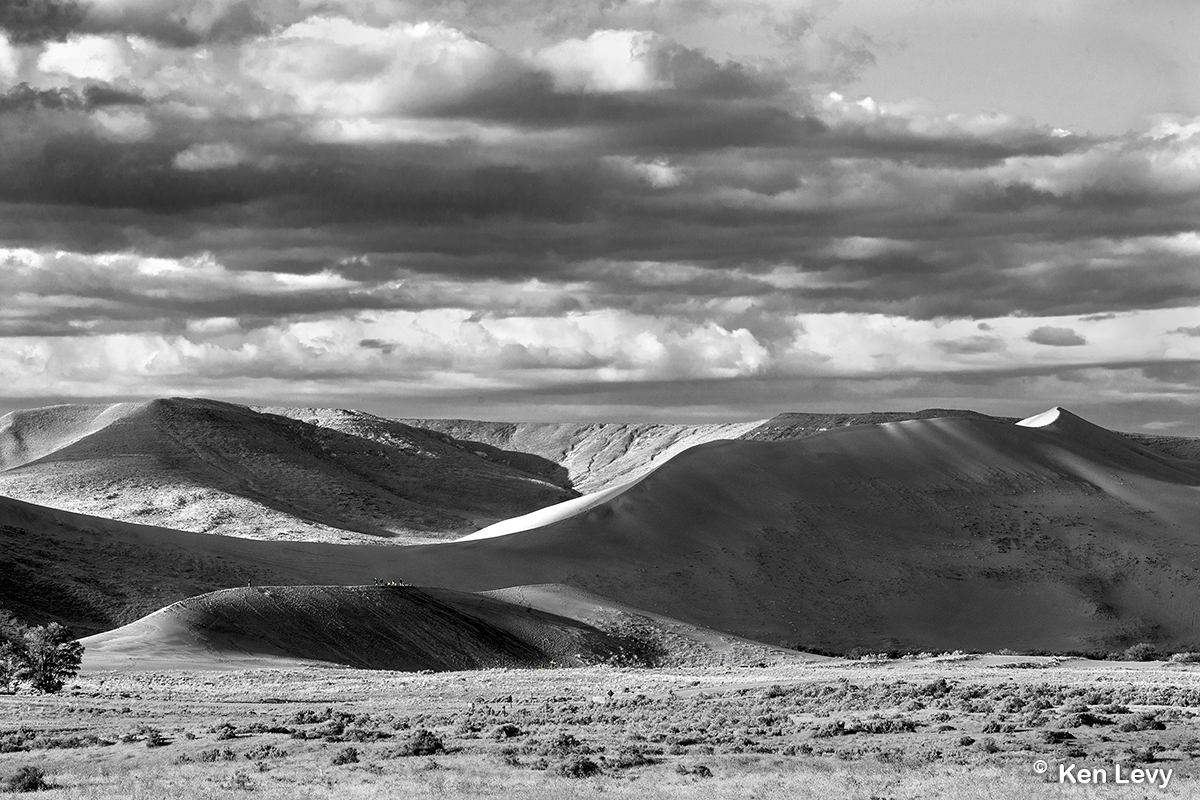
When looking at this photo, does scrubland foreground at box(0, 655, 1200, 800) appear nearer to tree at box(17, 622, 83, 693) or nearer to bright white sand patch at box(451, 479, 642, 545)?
tree at box(17, 622, 83, 693)

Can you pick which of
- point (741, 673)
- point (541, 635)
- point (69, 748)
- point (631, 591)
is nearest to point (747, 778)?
point (69, 748)

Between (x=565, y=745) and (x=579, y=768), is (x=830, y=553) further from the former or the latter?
(x=579, y=768)

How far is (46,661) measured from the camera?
2160 inches

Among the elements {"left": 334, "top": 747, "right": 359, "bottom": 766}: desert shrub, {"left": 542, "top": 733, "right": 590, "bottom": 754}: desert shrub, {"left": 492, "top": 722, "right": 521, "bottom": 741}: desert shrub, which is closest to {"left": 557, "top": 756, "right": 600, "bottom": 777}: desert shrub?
{"left": 542, "top": 733, "right": 590, "bottom": 754}: desert shrub

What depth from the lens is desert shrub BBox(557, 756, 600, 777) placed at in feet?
93.5

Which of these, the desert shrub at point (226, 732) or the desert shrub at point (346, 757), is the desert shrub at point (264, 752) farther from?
the desert shrub at point (226, 732)

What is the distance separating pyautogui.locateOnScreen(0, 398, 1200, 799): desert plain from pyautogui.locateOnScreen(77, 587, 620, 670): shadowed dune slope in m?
0.23

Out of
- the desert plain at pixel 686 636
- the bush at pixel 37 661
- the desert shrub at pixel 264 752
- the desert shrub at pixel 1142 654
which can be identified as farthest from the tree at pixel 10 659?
the desert shrub at pixel 1142 654

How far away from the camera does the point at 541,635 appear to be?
8781 cm

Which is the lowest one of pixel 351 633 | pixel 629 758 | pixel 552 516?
pixel 351 633

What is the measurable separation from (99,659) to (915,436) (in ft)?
310

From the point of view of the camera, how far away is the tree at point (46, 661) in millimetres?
54281

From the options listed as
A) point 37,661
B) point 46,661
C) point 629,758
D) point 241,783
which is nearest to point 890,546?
point 46,661

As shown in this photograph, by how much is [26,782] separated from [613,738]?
13.5m
